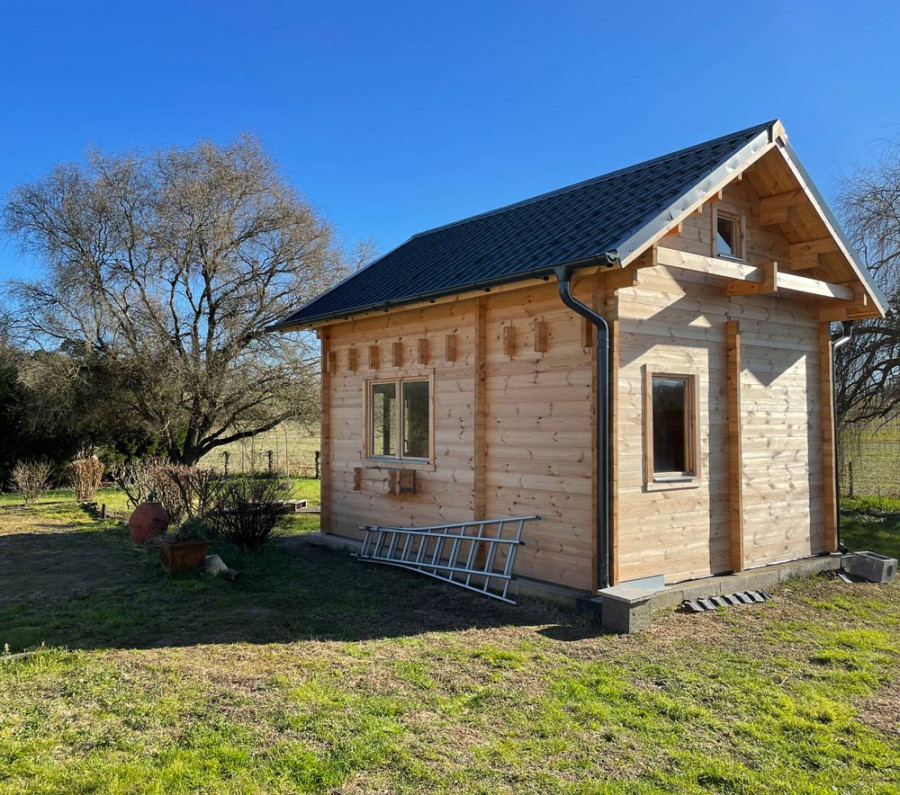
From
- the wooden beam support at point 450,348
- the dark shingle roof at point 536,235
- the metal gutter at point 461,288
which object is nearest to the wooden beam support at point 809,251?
the dark shingle roof at point 536,235

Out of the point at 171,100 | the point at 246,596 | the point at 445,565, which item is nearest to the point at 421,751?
the point at 246,596

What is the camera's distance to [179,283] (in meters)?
19.6

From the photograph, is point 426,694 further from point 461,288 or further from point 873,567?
point 873,567

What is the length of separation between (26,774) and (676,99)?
1412 centimetres

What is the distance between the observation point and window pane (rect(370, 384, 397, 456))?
9695mm

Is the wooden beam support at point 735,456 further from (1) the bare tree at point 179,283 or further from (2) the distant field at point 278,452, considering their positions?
(1) the bare tree at point 179,283

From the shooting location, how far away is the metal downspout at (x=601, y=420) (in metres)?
6.61

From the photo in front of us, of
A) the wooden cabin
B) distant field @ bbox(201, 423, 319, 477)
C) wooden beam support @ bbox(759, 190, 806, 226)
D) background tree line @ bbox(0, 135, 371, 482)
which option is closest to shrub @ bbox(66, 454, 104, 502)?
background tree line @ bbox(0, 135, 371, 482)

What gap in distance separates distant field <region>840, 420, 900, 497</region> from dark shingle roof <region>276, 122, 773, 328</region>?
10.0m

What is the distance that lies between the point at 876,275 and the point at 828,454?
7.06m

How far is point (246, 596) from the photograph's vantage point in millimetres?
7293

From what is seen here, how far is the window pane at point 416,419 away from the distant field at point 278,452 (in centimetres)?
1048

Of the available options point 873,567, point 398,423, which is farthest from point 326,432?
point 873,567

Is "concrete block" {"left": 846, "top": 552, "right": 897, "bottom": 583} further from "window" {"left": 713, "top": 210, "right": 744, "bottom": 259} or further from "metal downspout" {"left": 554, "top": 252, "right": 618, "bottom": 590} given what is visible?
"metal downspout" {"left": 554, "top": 252, "right": 618, "bottom": 590}
